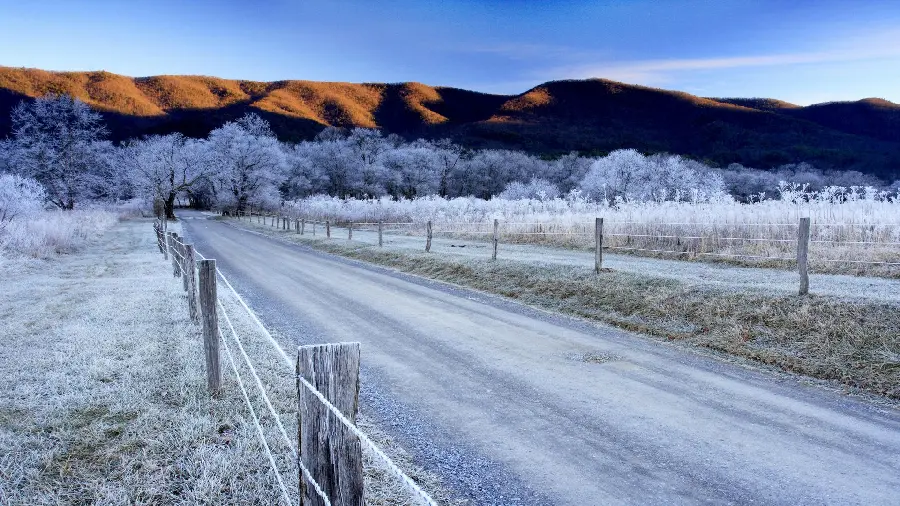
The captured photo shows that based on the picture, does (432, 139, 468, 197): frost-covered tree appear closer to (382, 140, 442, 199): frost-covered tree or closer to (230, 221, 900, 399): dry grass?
(382, 140, 442, 199): frost-covered tree

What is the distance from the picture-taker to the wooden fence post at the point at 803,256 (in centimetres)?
779

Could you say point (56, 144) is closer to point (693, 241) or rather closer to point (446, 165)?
point (446, 165)

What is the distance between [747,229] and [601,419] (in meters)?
11.5

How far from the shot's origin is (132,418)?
4.50m

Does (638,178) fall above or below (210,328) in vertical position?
above

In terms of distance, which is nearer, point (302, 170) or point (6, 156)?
point (6, 156)

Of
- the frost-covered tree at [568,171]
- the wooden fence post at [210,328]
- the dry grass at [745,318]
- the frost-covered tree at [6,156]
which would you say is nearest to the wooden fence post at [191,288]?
the wooden fence post at [210,328]

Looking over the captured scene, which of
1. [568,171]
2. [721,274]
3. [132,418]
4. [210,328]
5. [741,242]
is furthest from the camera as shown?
[568,171]

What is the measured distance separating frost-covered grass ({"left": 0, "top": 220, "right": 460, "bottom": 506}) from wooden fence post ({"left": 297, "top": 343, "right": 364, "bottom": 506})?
57.8 inches

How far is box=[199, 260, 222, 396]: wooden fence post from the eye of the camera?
5.15 meters

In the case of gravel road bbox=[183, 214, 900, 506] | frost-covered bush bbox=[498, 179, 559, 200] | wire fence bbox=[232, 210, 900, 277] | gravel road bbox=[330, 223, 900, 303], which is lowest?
gravel road bbox=[183, 214, 900, 506]

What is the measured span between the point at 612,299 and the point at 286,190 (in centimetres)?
6715

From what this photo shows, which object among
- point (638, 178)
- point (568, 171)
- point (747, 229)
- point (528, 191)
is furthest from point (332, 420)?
point (568, 171)

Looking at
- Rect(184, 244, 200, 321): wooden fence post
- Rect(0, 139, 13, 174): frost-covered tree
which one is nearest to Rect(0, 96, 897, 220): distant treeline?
Rect(0, 139, 13, 174): frost-covered tree
